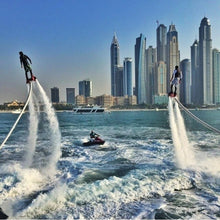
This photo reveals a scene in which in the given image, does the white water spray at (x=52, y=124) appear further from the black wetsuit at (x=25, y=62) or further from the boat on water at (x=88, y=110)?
the boat on water at (x=88, y=110)

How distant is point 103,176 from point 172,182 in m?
4.68

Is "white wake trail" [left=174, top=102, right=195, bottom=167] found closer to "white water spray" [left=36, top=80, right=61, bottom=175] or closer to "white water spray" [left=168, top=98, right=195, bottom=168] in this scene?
"white water spray" [left=168, top=98, right=195, bottom=168]

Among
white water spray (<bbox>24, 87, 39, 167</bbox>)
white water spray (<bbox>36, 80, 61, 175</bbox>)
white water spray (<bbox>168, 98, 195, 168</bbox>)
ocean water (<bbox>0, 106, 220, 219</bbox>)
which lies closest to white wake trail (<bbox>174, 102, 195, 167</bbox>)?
white water spray (<bbox>168, 98, 195, 168</bbox>)

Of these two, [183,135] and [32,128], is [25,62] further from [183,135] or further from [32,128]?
[183,135]

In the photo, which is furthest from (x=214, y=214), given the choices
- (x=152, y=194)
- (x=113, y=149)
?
(x=113, y=149)

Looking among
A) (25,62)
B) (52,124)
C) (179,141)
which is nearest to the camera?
(25,62)

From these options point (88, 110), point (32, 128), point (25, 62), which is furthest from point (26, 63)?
point (88, 110)

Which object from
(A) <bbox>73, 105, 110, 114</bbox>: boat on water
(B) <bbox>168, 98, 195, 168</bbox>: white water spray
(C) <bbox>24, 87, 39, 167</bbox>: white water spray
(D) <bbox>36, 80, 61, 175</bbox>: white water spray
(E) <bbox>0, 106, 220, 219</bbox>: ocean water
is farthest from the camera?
(A) <bbox>73, 105, 110, 114</bbox>: boat on water

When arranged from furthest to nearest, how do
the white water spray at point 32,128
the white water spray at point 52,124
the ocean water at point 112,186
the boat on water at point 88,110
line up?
the boat on water at point 88,110
the white water spray at point 32,128
the white water spray at point 52,124
the ocean water at point 112,186

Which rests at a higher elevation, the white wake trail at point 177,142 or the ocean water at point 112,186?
the white wake trail at point 177,142

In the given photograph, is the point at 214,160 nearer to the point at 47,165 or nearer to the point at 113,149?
the point at 113,149

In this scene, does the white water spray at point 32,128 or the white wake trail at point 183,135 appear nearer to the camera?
the white water spray at point 32,128

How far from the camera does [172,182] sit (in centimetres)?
1514

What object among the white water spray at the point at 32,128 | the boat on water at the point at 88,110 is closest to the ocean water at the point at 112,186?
the white water spray at the point at 32,128
